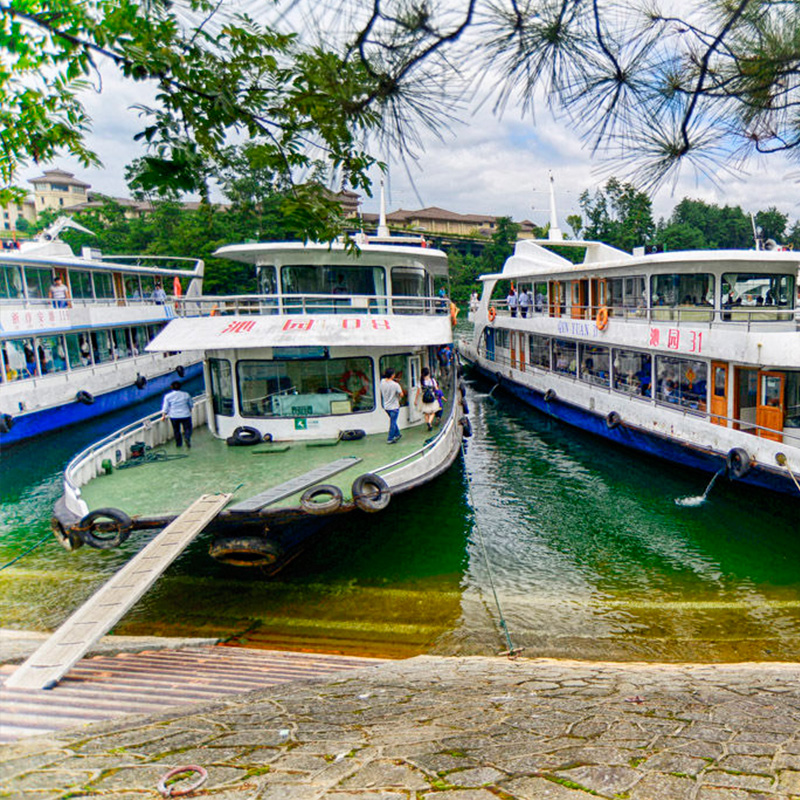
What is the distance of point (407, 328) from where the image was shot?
1186 cm

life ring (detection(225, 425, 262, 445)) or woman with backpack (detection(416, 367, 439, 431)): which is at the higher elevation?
woman with backpack (detection(416, 367, 439, 431))

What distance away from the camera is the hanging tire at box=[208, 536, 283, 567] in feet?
27.6

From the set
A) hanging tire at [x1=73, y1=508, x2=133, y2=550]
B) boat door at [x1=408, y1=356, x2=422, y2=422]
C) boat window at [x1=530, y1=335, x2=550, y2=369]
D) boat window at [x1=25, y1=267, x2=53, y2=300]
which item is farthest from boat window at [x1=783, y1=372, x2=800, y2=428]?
boat window at [x1=25, y1=267, x2=53, y2=300]

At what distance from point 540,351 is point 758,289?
956 cm

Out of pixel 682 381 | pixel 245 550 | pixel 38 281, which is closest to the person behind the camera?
pixel 245 550

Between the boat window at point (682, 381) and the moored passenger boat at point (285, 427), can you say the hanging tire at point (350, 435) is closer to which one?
the moored passenger boat at point (285, 427)

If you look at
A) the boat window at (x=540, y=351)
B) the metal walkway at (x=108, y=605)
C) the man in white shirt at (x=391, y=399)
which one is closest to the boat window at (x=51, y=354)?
the man in white shirt at (x=391, y=399)

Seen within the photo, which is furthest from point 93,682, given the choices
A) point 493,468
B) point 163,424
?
point 493,468

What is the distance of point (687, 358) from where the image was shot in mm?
14570

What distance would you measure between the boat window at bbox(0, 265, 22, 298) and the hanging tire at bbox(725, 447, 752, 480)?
2144cm

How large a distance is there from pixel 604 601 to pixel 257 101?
8453 mm

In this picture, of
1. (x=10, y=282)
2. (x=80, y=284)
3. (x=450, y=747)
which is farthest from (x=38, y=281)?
(x=450, y=747)

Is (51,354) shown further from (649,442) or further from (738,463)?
(738,463)

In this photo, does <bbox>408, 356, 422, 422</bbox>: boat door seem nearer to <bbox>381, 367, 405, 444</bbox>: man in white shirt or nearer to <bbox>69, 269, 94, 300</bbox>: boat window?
<bbox>381, 367, 405, 444</bbox>: man in white shirt
